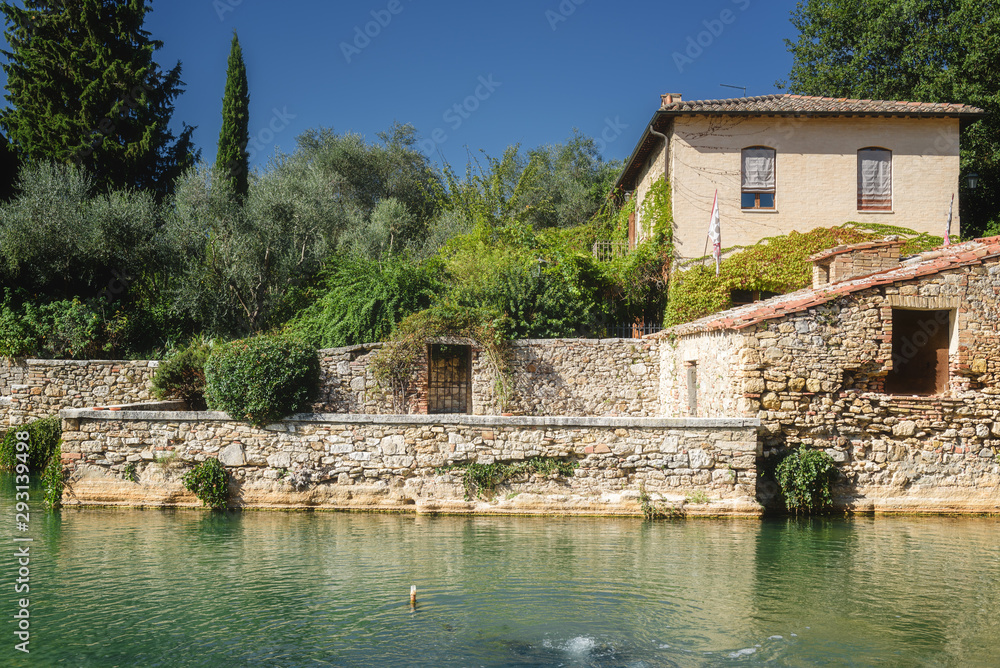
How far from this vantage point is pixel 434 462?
1064 centimetres

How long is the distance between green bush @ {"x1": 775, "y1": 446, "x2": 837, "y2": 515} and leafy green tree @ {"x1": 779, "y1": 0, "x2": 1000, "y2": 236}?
1685cm

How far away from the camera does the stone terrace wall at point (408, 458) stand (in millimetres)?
10227

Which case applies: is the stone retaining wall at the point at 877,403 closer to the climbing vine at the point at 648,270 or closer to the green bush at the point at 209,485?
the climbing vine at the point at 648,270

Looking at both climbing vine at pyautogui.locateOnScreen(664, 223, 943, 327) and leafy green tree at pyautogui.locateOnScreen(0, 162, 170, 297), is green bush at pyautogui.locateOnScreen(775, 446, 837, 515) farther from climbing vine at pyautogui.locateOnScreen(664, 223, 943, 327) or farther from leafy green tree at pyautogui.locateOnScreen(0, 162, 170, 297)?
leafy green tree at pyautogui.locateOnScreen(0, 162, 170, 297)

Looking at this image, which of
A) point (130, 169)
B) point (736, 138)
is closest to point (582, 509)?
point (736, 138)

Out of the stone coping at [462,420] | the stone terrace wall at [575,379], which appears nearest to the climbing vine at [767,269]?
the stone terrace wall at [575,379]

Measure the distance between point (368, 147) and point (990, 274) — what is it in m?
27.4

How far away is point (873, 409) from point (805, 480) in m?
1.63

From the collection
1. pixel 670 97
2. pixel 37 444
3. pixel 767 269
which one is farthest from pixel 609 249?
pixel 37 444

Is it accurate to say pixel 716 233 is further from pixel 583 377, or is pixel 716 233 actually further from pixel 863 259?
pixel 583 377

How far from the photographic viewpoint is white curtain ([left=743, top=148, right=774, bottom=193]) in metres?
18.2

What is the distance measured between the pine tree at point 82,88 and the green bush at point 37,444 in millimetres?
10233

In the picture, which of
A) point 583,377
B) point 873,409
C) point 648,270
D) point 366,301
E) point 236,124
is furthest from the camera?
point 236,124

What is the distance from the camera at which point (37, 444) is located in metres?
14.9
